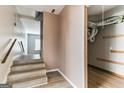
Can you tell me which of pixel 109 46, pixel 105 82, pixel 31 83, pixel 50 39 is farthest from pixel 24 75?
pixel 109 46

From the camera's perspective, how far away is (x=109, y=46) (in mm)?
3451

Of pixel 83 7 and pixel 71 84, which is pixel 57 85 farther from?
pixel 83 7

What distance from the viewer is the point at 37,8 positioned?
357cm

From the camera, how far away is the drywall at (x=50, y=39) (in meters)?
3.86

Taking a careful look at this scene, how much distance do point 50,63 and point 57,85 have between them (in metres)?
1.46

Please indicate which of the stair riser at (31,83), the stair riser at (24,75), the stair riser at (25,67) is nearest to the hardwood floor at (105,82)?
the stair riser at (31,83)

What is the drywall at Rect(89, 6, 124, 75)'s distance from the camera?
302cm

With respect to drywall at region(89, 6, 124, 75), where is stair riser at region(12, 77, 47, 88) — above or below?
below

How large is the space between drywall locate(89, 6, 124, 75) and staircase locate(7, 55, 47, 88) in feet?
7.61

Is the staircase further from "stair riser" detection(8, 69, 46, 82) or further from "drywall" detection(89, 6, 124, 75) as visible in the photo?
"drywall" detection(89, 6, 124, 75)

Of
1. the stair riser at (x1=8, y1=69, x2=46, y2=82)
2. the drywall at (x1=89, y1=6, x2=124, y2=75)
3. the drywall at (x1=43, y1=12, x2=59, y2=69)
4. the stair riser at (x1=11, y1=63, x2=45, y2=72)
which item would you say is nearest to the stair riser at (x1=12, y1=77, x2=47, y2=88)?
the stair riser at (x1=8, y1=69, x2=46, y2=82)

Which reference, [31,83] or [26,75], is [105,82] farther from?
[26,75]

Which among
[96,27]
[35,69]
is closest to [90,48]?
[96,27]

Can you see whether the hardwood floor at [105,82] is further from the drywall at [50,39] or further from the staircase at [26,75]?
the drywall at [50,39]
